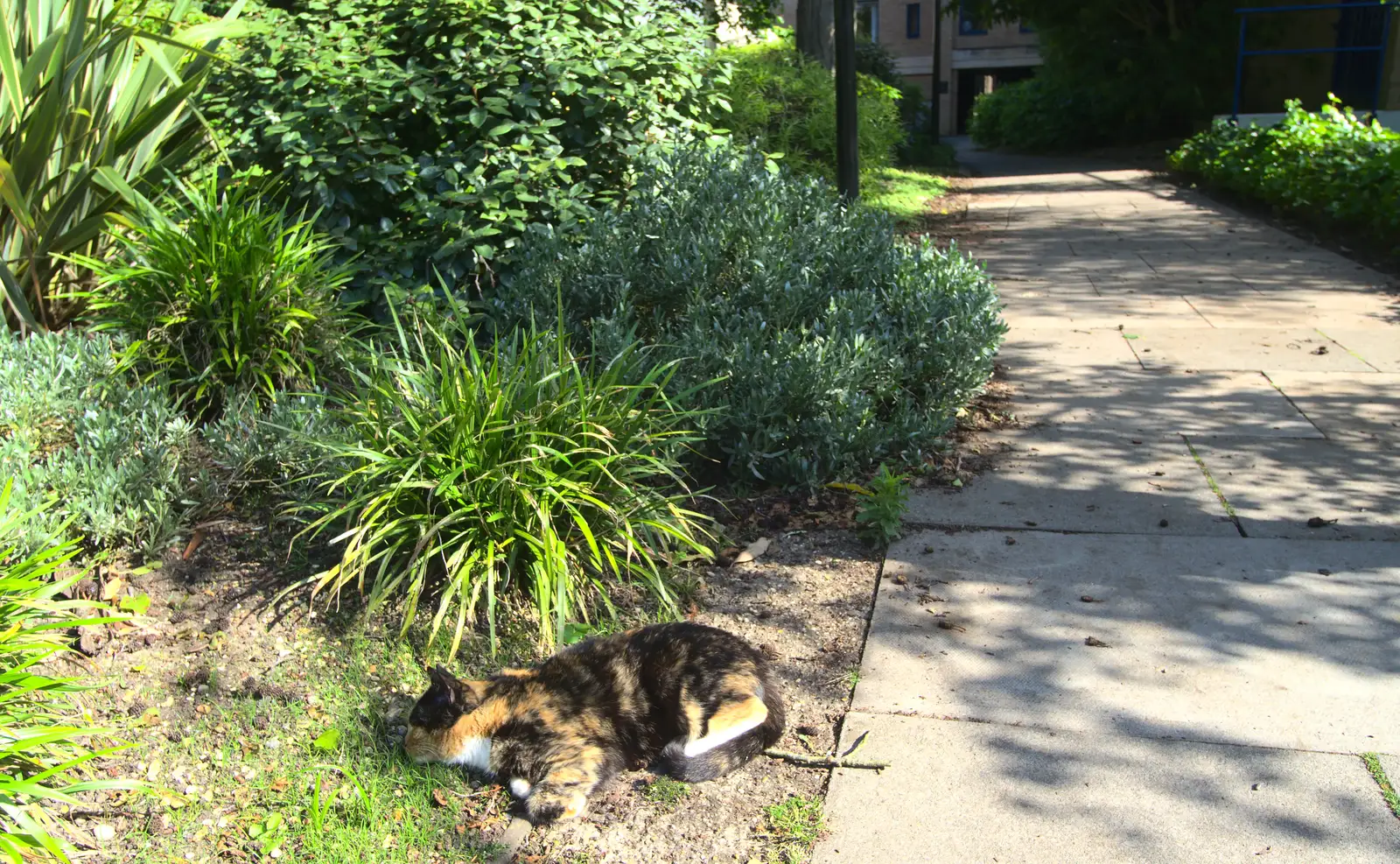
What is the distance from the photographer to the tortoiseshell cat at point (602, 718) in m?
3.06

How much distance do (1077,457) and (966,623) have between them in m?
1.89

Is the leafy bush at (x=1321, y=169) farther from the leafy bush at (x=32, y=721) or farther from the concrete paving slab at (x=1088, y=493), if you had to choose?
the leafy bush at (x=32, y=721)

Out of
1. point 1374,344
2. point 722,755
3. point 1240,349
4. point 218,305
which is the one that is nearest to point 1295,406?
point 1240,349

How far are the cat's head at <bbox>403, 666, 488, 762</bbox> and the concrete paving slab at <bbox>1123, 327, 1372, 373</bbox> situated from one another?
529 cm

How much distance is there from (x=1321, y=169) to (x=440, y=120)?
391 inches

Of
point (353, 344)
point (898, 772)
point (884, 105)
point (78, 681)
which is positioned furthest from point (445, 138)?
point (884, 105)

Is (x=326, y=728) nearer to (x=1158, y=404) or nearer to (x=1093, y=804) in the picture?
(x=1093, y=804)

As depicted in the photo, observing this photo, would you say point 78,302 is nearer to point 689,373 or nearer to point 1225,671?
point 689,373

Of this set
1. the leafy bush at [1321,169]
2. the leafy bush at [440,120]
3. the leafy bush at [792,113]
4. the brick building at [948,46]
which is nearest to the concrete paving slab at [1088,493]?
the leafy bush at [440,120]

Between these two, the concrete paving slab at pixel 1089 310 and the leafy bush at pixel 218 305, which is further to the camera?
the concrete paving slab at pixel 1089 310

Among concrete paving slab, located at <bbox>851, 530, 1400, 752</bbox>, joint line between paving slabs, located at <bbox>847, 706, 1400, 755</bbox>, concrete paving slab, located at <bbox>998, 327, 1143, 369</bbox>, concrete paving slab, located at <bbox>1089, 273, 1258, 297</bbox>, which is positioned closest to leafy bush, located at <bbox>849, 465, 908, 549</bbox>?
concrete paving slab, located at <bbox>851, 530, 1400, 752</bbox>

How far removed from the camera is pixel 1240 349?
7.24m

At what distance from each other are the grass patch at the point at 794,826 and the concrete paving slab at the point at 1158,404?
3.44 m

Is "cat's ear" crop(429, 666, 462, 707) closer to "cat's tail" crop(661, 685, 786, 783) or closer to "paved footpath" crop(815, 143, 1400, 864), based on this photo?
"cat's tail" crop(661, 685, 786, 783)
